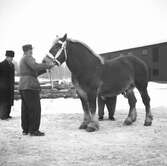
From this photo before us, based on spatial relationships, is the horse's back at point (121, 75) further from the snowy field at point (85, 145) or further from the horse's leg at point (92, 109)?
the snowy field at point (85, 145)

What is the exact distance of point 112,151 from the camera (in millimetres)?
4770

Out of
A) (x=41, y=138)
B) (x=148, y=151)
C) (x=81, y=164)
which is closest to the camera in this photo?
(x=81, y=164)

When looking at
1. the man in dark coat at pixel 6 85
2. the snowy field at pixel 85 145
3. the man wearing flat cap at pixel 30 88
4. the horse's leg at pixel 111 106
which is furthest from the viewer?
the man in dark coat at pixel 6 85

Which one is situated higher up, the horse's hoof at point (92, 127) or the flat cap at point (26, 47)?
the flat cap at point (26, 47)

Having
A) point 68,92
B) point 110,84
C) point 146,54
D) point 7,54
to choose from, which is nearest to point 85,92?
point 110,84

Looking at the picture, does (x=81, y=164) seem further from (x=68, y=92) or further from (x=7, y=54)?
(x=68, y=92)

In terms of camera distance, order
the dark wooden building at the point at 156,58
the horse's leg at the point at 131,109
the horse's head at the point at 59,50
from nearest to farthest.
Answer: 1. the horse's head at the point at 59,50
2. the horse's leg at the point at 131,109
3. the dark wooden building at the point at 156,58

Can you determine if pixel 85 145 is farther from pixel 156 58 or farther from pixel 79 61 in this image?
pixel 156 58

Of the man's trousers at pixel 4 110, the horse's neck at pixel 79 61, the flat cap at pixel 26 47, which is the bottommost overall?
the man's trousers at pixel 4 110

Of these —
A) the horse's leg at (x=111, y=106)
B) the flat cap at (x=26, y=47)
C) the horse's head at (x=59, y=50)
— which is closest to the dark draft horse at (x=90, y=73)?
the horse's head at (x=59, y=50)

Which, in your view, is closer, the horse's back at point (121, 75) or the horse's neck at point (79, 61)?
the horse's neck at point (79, 61)

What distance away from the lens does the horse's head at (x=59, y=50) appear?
641 centimetres

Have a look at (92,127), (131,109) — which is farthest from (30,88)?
(131,109)

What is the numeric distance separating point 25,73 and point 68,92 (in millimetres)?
9784
